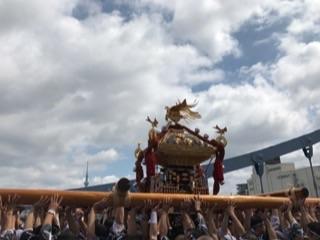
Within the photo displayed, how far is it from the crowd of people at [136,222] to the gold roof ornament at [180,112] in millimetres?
7227

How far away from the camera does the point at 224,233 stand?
4707 mm

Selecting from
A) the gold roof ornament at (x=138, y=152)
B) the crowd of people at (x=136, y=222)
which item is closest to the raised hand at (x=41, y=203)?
the crowd of people at (x=136, y=222)

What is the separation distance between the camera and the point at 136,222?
186 inches

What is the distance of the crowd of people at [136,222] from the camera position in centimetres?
390

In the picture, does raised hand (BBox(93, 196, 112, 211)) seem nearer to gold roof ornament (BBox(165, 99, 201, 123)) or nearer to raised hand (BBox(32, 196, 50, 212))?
raised hand (BBox(32, 196, 50, 212))

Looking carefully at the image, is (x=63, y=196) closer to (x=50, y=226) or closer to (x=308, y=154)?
(x=50, y=226)

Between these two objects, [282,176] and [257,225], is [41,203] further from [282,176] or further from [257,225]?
[282,176]

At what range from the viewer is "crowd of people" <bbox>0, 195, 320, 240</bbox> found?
3900 millimetres

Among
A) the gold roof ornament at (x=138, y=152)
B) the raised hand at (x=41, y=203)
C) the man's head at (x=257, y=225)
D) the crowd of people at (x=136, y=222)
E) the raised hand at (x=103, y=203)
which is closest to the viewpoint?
the crowd of people at (x=136, y=222)

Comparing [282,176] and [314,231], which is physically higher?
[282,176]

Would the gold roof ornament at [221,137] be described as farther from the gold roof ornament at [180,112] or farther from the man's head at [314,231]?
the man's head at [314,231]

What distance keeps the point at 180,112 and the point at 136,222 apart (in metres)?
8.34

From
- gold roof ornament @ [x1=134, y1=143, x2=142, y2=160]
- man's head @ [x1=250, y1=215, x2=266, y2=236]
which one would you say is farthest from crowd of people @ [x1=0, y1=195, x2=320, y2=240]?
gold roof ornament @ [x1=134, y1=143, x2=142, y2=160]

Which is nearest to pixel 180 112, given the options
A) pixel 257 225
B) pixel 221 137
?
pixel 221 137
